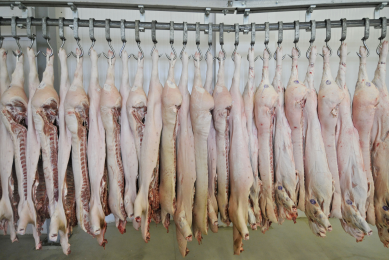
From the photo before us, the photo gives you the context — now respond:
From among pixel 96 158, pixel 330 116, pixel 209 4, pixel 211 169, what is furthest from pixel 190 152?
pixel 209 4

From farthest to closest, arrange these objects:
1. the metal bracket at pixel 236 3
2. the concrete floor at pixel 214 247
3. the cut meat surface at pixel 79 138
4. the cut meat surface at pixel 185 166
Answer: the concrete floor at pixel 214 247 < the metal bracket at pixel 236 3 < the cut meat surface at pixel 185 166 < the cut meat surface at pixel 79 138

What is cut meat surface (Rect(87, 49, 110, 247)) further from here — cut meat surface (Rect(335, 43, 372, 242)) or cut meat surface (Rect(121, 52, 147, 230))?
cut meat surface (Rect(335, 43, 372, 242))

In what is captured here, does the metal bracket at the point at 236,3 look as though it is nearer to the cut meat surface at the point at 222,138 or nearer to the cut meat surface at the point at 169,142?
the cut meat surface at the point at 222,138

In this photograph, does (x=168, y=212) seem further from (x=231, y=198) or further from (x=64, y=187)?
(x=64, y=187)

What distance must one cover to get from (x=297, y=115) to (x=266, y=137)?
0.27 metres

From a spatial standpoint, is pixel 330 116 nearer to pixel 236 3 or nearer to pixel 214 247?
pixel 236 3

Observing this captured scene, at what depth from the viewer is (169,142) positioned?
5.39ft

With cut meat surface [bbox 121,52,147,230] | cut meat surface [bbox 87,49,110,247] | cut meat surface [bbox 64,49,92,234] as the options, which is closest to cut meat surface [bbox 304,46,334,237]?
cut meat surface [bbox 121,52,147,230]

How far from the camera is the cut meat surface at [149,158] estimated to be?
1.60 metres

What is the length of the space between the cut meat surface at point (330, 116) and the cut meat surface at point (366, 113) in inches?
6.2

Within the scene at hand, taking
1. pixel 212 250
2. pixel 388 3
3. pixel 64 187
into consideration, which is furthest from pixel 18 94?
pixel 388 3

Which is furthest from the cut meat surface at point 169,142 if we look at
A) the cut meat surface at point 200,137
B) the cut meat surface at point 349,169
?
the cut meat surface at point 349,169

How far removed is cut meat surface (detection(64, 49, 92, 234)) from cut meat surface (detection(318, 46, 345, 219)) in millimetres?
1660

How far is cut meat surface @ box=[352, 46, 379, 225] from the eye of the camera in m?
1.69
